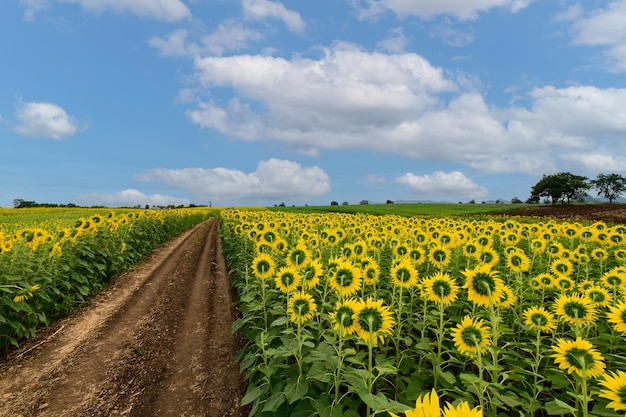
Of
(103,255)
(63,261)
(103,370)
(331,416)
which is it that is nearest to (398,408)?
(331,416)

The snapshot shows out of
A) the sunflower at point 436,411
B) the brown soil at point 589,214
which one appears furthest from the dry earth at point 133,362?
the brown soil at point 589,214

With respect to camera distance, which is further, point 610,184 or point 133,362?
point 610,184

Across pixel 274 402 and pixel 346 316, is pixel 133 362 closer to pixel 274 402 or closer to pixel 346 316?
pixel 274 402

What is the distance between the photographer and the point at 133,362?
8.27m

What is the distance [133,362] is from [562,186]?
365 feet

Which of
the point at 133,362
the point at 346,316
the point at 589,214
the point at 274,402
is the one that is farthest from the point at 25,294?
the point at 589,214

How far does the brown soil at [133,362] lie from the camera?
670 centimetres

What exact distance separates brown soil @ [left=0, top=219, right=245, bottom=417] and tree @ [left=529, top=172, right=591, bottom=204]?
10712 cm

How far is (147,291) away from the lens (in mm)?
13742

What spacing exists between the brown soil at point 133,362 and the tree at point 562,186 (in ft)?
351

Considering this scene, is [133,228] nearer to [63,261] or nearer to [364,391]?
[63,261]

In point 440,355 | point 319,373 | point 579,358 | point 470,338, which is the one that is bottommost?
point 440,355

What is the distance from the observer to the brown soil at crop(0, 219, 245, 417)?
6.70 metres

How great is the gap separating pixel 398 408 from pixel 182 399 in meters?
5.30
